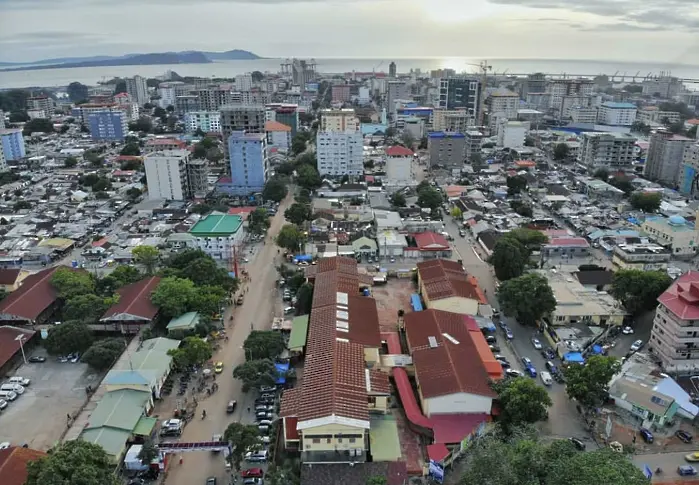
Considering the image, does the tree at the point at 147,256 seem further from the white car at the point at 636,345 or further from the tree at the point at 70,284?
the white car at the point at 636,345

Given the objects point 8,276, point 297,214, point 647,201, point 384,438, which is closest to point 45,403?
point 8,276

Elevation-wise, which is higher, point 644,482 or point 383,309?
point 644,482

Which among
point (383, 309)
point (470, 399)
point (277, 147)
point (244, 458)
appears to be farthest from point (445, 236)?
point (277, 147)

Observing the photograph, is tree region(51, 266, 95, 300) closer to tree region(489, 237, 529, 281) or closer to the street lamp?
the street lamp

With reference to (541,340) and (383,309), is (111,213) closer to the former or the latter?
(383,309)

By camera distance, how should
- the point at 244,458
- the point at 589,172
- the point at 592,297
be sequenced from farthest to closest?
the point at 589,172
the point at 592,297
the point at 244,458

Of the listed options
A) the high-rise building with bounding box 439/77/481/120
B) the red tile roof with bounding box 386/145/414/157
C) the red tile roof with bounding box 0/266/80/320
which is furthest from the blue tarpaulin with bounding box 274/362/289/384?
the high-rise building with bounding box 439/77/481/120

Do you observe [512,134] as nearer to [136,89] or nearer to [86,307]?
[86,307]
